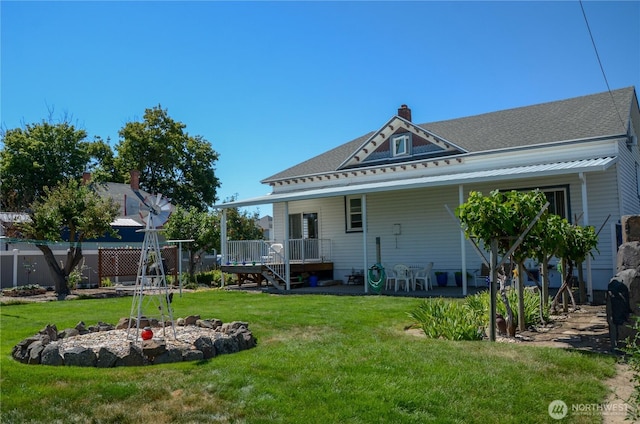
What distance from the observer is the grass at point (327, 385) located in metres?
5.08

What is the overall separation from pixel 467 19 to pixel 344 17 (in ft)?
8.17

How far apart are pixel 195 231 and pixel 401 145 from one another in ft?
31.9

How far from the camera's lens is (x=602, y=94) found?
61.9 feet

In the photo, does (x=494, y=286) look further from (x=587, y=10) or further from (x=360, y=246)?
(x=360, y=246)

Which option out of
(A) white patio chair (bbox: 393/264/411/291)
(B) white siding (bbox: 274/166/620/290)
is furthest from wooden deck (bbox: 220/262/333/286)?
(A) white patio chair (bbox: 393/264/411/291)

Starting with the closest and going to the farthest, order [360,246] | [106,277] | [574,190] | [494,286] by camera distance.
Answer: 1. [494,286]
2. [574,190]
3. [360,246]
4. [106,277]

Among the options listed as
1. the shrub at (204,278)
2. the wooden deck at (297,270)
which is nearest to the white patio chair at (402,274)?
the wooden deck at (297,270)

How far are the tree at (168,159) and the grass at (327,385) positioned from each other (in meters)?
34.5

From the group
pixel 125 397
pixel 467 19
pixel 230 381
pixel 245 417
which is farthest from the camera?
pixel 467 19

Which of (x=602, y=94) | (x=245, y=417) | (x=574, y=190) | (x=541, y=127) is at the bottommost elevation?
(x=245, y=417)

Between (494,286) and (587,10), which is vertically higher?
(587,10)

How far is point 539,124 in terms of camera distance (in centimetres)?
1798

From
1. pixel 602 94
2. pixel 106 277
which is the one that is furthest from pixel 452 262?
pixel 106 277

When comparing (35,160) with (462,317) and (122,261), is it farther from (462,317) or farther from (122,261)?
(462,317)
